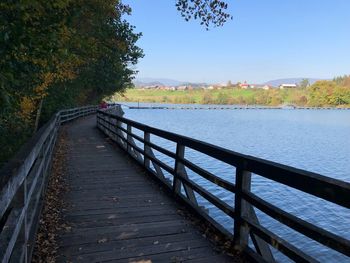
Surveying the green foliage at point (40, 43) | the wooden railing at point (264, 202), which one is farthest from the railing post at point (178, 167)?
the green foliage at point (40, 43)

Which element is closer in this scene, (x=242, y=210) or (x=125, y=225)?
(x=242, y=210)

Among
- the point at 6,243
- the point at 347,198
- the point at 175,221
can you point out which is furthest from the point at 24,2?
the point at 347,198

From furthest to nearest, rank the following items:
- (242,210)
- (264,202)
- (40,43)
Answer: (40,43) → (242,210) → (264,202)

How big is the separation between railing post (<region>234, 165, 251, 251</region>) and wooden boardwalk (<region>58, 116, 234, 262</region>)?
0.93ft

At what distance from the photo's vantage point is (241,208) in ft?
15.2

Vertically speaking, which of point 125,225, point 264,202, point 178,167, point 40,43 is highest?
point 40,43

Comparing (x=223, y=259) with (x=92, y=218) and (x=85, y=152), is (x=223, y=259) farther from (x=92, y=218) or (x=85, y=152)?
(x=85, y=152)

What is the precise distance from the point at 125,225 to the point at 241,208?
190 centimetres

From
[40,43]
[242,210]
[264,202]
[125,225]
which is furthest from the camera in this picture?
[40,43]

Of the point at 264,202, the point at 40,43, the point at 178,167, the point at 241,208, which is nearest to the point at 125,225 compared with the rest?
the point at 178,167

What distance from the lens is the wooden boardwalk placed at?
4.54 metres

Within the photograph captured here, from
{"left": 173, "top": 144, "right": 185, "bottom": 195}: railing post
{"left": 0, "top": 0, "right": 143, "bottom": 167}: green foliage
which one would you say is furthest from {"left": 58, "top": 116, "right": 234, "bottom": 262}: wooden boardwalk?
{"left": 0, "top": 0, "right": 143, "bottom": 167}: green foliage

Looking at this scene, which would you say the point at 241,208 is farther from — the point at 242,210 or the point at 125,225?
the point at 125,225

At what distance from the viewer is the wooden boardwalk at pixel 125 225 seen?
179 inches
